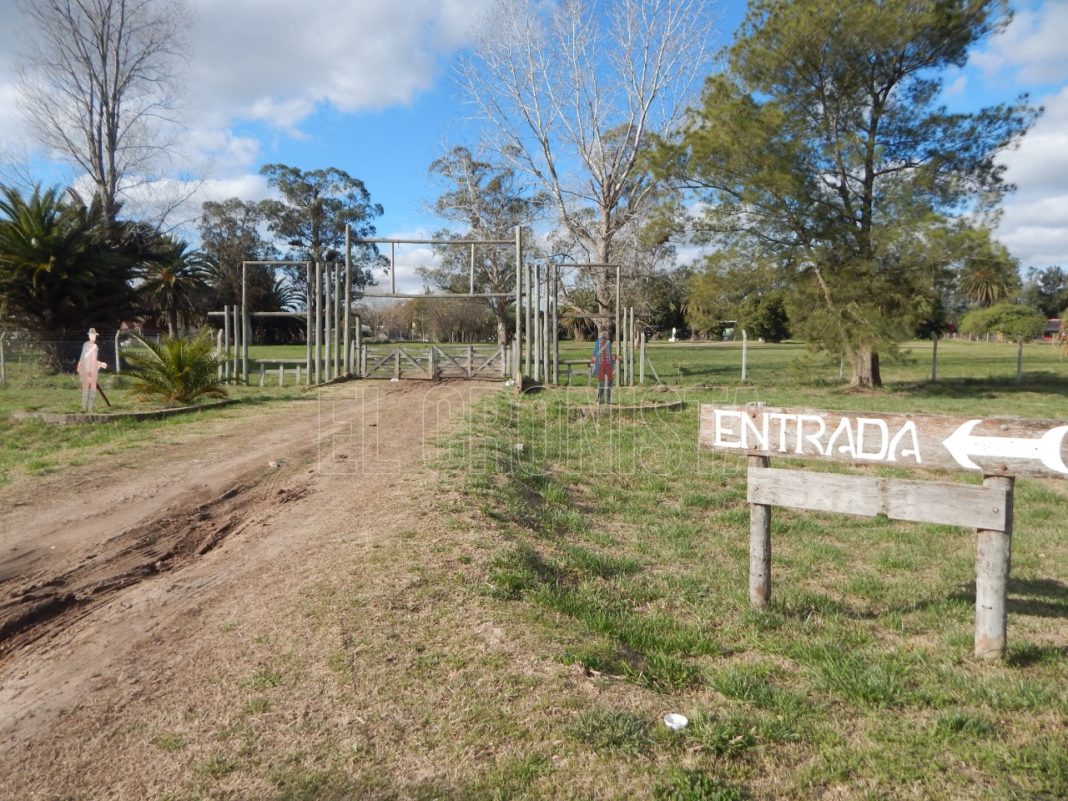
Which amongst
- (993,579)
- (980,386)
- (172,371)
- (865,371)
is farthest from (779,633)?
(980,386)

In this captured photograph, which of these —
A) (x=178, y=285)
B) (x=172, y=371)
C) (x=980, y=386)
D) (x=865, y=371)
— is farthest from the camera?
(x=178, y=285)

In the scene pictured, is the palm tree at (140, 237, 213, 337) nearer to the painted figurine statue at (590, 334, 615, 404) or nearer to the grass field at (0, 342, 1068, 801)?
the painted figurine statue at (590, 334, 615, 404)

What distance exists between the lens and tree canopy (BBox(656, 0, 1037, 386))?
19250 mm

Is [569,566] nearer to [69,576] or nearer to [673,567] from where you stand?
[673,567]

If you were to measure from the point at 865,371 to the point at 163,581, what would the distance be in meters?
20.9

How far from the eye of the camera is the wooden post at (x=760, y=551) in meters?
4.82

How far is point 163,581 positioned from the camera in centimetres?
490

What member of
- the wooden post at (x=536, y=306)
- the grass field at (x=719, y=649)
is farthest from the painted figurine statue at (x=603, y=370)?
the grass field at (x=719, y=649)

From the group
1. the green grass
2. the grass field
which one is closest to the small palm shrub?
the grass field

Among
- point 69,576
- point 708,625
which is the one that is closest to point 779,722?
point 708,625

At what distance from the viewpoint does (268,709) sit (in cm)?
330

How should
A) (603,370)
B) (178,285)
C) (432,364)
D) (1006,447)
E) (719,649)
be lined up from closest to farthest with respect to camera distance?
(1006,447) < (719,649) < (603,370) < (432,364) < (178,285)

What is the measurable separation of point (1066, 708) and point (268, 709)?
372 cm

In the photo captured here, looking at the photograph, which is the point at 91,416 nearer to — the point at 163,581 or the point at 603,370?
the point at 163,581
